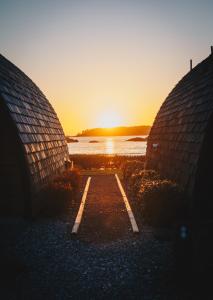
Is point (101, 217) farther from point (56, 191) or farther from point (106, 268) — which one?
point (106, 268)

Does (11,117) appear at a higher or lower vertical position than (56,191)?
higher

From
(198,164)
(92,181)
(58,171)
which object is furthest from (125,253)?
(92,181)

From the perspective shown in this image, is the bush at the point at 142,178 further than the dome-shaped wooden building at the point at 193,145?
Yes

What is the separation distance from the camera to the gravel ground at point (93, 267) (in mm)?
5285

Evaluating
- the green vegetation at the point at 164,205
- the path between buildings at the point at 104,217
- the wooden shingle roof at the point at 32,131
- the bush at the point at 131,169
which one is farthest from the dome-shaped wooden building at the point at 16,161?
the bush at the point at 131,169

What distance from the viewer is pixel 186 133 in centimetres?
1038

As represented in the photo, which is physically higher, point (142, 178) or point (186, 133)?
point (186, 133)

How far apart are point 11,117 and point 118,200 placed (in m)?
6.21

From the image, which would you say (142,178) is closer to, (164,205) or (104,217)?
(104,217)

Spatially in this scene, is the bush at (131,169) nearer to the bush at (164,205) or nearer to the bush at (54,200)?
the bush at (54,200)

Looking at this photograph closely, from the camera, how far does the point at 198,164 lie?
28.3ft

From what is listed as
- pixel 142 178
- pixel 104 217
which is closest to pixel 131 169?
pixel 142 178

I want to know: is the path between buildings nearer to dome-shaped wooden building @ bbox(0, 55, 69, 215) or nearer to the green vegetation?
the green vegetation

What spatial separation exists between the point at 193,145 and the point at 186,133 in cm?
117
